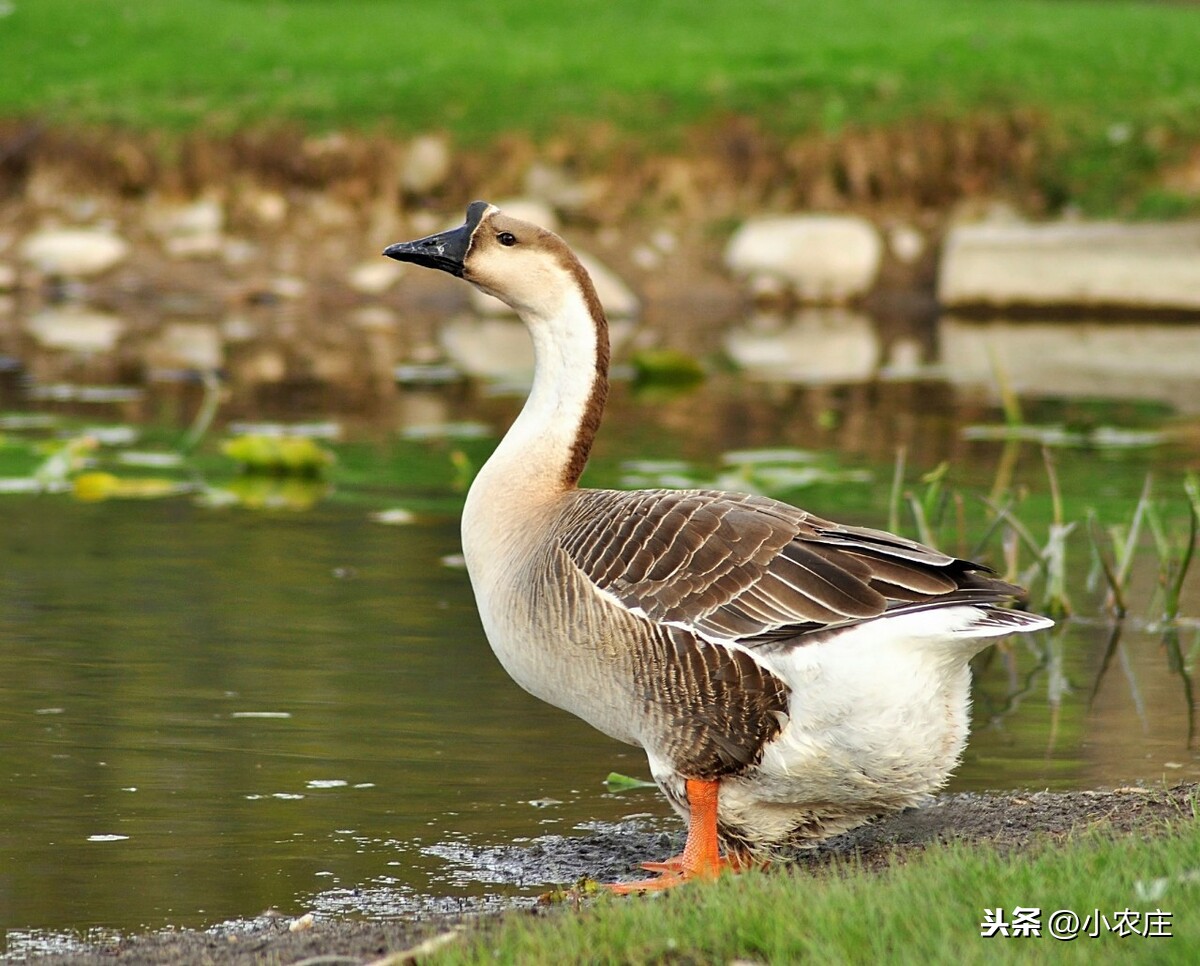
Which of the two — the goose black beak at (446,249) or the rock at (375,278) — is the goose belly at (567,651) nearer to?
the goose black beak at (446,249)

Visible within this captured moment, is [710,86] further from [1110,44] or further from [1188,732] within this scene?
[1188,732]

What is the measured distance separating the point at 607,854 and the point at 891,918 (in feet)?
5.73

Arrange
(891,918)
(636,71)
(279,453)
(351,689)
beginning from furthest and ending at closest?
(636,71) < (279,453) < (351,689) < (891,918)

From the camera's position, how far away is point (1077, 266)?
21.1 meters

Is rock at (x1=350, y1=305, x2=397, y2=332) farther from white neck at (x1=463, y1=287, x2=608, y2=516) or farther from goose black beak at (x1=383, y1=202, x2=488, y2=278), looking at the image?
white neck at (x1=463, y1=287, x2=608, y2=516)

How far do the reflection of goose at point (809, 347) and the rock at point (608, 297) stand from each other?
1.34m

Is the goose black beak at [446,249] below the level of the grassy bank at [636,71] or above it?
below

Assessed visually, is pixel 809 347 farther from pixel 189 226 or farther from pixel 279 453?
pixel 279 453

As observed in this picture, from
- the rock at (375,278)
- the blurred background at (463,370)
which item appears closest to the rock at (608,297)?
the blurred background at (463,370)

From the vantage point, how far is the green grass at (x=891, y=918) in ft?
13.1

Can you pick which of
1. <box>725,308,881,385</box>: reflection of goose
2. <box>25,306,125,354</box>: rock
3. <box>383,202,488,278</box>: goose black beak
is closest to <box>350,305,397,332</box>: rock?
<box>25,306,125,354</box>: rock

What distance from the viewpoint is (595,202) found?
2247 centimetres

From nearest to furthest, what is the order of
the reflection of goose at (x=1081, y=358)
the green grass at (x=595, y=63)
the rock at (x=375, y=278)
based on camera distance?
1. the reflection of goose at (x=1081, y=358)
2. the rock at (x=375, y=278)
3. the green grass at (x=595, y=63)

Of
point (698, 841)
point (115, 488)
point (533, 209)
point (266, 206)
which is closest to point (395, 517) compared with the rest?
point (115, 488)
